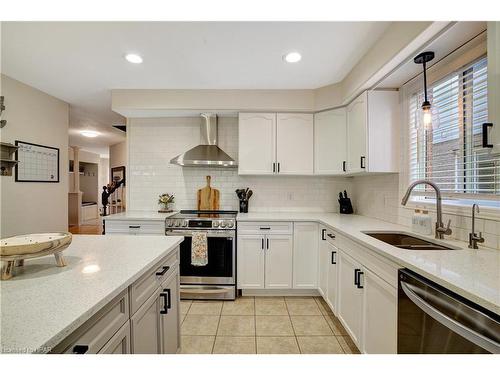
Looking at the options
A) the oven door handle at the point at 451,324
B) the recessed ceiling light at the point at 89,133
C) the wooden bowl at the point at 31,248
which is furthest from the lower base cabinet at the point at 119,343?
the recessed ceiling light at the point at 89,133

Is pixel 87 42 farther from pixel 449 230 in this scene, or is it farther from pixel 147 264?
pixel 449 230

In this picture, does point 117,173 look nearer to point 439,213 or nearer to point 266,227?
point 266,227

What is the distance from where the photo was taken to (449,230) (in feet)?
5.08

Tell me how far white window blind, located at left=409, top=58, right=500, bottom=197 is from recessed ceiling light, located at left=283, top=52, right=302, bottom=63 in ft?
3.68

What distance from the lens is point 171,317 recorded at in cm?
151

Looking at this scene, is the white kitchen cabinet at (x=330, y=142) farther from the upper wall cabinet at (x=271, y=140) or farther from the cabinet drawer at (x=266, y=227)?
the cabinet drawer at (x=266, y=227)

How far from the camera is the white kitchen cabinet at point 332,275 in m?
2.14

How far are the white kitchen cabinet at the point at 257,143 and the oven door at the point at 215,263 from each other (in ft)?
2.90

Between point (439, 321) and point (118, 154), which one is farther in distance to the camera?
point (118, 154)

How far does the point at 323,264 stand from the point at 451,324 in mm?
1645

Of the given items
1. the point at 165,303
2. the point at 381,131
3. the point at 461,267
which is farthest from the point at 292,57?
the point at 165,303

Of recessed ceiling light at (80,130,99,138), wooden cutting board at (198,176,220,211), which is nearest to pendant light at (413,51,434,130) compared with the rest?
wooden cutting board at (198,176,220,211)
